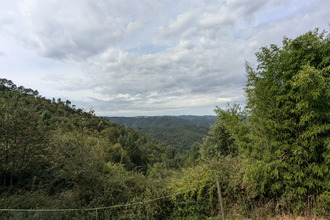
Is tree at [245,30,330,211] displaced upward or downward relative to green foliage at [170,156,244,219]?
upward

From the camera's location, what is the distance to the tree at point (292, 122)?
4.07 metres

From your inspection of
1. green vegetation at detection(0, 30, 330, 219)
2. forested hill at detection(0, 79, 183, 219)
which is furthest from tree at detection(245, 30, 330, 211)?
forested hill at detection(0, 79, 183, 219)

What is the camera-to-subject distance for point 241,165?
586 centimetres

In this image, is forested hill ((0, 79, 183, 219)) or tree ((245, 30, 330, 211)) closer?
tree ((245, 30, 330, 211))

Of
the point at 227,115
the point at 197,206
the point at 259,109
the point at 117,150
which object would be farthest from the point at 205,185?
the point at 117,150

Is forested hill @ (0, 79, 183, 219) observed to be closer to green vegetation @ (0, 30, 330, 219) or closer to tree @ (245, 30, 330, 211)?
green vegetation @ (0, 30, 330, 219)

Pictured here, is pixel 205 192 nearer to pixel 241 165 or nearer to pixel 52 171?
pixel 241 165

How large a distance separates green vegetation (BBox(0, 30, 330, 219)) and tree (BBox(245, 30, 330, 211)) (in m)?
0.03

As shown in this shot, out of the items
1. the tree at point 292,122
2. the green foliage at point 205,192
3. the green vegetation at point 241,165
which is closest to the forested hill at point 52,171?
the green vegetation at point 241,165

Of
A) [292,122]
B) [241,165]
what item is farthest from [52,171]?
[292,122]

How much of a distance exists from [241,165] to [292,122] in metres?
2.35

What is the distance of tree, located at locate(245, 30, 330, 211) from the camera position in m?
4.07

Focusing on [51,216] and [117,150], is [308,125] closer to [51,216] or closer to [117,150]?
[51,216]

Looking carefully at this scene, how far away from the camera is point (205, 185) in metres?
5.53
